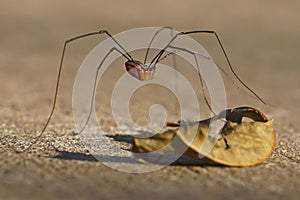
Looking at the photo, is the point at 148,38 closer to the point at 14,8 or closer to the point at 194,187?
the point at 194,187

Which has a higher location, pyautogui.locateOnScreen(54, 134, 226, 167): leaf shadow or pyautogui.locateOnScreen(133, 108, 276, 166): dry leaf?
pyautogui.locateOnScreen(133, 108, 276, 166): dry leaf

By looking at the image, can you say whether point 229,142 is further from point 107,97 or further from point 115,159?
point 107,97

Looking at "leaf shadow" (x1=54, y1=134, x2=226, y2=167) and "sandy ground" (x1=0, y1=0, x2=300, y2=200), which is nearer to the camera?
"sandy ground" (x1=0, y1=0, x2=300, y2=200)

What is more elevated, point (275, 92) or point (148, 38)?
point (148, 38)

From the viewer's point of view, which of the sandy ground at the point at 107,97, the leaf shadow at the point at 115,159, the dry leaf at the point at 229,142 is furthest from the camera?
the leaf shadow at the point at 115,159

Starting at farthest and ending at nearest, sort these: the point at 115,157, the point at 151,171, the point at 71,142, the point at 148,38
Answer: the point at 148,38, the point at 71,142, the point at 115,157, the point at 151,171

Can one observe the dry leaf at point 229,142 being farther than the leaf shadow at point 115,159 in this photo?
No

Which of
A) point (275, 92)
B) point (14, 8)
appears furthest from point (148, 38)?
point (14, 8)

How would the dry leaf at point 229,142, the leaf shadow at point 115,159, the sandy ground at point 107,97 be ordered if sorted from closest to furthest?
the sandy ground at point 107,97, the dry leaf at point 229,142, the leaf shadow at point 115,159
